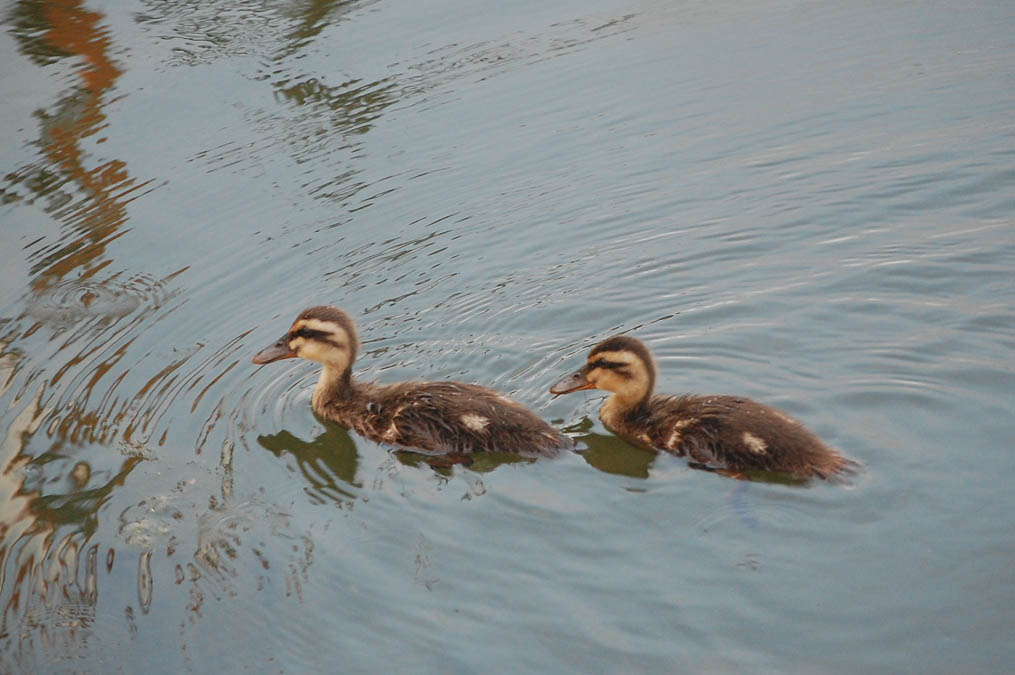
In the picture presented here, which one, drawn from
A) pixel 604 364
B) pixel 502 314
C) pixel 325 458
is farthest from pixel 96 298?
pixel 604 364

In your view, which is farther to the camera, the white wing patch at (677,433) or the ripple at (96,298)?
the ripple at (96,298)

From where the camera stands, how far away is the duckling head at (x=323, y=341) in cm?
575

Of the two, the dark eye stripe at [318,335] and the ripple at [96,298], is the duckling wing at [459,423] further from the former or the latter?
the ripple at [96,298]

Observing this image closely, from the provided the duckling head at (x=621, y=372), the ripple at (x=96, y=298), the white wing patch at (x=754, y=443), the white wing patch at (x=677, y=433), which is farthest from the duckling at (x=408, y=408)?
the ripple at (x=96, y=298)

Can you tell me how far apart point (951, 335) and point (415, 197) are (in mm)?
3797

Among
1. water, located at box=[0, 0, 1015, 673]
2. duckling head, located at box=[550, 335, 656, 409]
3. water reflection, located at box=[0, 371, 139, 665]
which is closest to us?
water, located at box=[0, 0, 1015, 673]

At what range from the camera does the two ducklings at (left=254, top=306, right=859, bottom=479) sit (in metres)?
4.75

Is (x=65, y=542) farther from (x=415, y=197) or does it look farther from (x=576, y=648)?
(x=415, y=197)

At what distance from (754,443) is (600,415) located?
102 cm

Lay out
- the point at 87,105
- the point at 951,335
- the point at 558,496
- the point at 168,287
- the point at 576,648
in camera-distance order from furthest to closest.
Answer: the point at 87,105, the point at 168,287, the point at 951,335, the point at 558,496, the point at 576,648

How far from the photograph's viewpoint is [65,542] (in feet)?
15.8

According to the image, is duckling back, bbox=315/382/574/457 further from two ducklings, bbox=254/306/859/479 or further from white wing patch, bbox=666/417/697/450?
white wing patch, bbox=666/417/697/450

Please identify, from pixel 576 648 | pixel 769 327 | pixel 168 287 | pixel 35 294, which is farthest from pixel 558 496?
pixel 35 294

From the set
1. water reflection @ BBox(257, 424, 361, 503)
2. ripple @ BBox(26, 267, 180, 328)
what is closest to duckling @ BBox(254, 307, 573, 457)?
water reflection @ BBox(257, 424, 361, 503)
